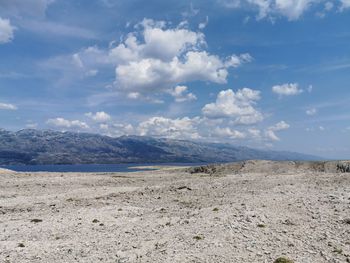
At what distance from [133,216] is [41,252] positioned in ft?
31.3

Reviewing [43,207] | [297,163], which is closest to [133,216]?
[43,207]

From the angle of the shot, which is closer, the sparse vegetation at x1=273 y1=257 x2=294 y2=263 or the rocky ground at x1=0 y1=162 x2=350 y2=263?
the sparse vegetation at x1=273 y1=257 x2=294 y2=263

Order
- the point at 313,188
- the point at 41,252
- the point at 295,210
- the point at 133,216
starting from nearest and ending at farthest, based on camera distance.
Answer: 1. the point at 41,252
2. the point at 295,210
3. the point at 133,216
4. the point at 313,188

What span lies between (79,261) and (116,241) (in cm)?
332

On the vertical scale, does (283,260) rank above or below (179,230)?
below

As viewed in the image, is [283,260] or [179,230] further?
[179,230]

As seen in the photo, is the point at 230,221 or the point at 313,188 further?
the point at 313,188

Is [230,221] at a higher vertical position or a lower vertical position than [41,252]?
higher

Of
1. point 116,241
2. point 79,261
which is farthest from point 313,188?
point 79,261

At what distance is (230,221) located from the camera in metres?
20.4

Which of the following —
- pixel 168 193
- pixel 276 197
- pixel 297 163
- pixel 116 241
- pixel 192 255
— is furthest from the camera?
pixel 297 163

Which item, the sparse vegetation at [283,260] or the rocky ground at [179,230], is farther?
the rocky ground at [179,230]

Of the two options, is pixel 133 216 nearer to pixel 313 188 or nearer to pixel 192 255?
pixel 192 255

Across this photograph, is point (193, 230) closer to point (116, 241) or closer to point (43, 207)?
point (116, 241)
